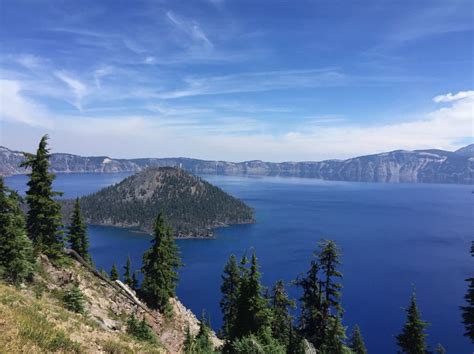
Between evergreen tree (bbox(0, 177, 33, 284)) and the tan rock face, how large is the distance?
9.76 ft

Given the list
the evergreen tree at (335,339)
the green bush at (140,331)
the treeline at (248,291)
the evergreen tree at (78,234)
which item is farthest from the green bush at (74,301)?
the evergreen tree at (78,234)

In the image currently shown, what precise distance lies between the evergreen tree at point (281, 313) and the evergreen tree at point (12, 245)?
74.5 ft

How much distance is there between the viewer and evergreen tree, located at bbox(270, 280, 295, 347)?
36281 mm

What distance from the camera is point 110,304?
3381 cm

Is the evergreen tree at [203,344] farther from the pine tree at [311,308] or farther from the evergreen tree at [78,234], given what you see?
the evergreen tree at [78,234]

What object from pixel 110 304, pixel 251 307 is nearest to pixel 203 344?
pixel 251 307

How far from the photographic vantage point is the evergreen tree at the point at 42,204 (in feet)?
110

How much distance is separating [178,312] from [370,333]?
73.7m

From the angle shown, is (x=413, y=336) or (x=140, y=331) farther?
(x=413, y=336)

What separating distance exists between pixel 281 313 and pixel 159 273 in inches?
608

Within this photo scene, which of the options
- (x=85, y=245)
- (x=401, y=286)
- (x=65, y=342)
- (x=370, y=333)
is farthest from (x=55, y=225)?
(x=401, y=286)

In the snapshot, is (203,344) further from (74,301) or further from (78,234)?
(78,234)

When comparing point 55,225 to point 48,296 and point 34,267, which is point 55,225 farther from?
point 48,296

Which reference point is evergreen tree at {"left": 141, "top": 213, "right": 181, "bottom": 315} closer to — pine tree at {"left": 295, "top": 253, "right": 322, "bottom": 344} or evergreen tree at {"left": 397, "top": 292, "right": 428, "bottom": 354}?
pine tree at {"left": 295, "top": 253, "right": 322, "bottom": 344}
